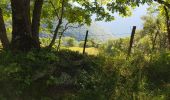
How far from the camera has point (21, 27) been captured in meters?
10.3

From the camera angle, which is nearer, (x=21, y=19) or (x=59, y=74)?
(x=59, y=74)

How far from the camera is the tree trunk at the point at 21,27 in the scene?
402 inches

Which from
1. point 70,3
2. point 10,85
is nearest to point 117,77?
point 10,85

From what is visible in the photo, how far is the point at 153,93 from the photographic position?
9.37 meters

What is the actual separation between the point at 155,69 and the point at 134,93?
106 inches

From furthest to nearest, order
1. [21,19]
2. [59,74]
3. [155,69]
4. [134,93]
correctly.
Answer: [155,69], [21,19], [59,74], [134,93]

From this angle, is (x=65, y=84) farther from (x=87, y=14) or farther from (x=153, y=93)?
(x=87, y=14)

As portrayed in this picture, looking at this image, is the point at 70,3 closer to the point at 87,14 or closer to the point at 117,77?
the point at 87,14

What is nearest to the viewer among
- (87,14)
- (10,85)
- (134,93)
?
(10,85)

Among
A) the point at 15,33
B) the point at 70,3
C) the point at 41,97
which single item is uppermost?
the point at 70,3

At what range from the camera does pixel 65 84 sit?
9422mm

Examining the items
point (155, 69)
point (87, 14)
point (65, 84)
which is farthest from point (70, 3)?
point (65, 84)

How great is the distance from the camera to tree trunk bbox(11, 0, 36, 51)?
10.2 metres

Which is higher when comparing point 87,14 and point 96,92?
point 87,14
